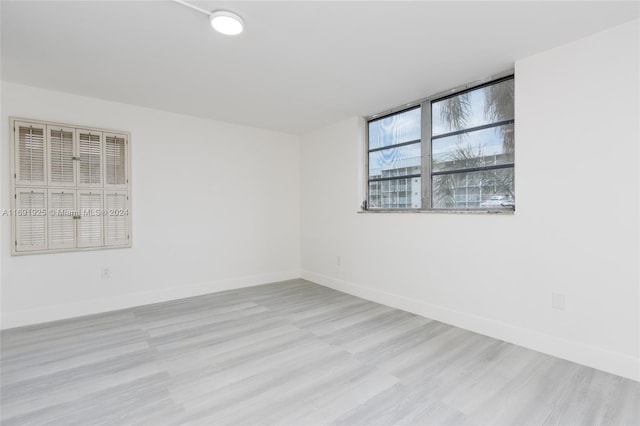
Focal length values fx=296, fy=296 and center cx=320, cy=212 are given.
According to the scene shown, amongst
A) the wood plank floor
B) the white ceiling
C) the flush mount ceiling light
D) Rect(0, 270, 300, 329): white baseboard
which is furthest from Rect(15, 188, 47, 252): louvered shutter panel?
the flush mount ceiling light

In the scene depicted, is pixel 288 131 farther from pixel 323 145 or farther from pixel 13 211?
pixel 13 211

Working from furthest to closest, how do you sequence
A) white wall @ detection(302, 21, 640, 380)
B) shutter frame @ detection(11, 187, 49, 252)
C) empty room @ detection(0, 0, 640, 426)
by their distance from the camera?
shutter frame @ detection(11, 187, 49, 252), white wall @ detection(302, 21, 640, 380), empty room @ detection(0, 0, 640, 426)

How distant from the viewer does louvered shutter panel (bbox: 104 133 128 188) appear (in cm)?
351

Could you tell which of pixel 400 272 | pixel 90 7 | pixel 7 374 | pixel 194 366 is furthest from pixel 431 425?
pixel 90 7

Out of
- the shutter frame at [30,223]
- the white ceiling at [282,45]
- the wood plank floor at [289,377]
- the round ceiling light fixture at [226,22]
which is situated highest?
the white ceiling at [282,45]

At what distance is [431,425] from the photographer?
1608 mm

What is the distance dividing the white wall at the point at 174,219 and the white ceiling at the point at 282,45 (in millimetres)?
A: 346

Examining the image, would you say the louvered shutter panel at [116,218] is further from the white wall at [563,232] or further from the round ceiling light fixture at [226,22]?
the white wall at [563,232]

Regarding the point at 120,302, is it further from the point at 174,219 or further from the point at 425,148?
the point at 425,148

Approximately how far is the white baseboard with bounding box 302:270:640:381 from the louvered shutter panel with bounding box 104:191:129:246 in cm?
318

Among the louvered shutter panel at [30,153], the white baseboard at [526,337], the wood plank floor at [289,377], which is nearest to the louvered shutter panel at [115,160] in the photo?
the louvered shutter panel at [30,153]

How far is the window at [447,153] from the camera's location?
2822 millimetres

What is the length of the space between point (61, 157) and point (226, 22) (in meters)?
2.64

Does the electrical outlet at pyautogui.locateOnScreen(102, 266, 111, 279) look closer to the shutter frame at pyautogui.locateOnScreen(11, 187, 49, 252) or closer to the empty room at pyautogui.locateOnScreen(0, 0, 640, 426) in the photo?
the empty room at pyautogui.locateOnScreen(0, 0, 640, 426)
